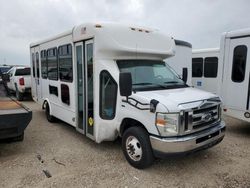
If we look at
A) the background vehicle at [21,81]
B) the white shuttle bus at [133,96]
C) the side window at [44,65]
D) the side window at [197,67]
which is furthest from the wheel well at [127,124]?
the background vehicle at [21,81]

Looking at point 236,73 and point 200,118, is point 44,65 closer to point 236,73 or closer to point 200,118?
point 200,118

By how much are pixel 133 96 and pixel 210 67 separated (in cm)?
754

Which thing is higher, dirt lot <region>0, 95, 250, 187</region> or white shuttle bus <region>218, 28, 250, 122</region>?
white shuttle bus <region>218, 28, 250, 122</region>

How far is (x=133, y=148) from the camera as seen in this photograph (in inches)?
171

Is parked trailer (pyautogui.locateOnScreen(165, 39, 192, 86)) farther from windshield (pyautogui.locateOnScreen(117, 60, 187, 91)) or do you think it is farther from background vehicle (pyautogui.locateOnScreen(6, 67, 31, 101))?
background vehicle (pyautogui.locateOnScreen(6, 67, 31, 101))

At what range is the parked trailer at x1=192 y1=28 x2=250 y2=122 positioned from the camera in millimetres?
6207

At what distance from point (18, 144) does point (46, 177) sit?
77.4 inches

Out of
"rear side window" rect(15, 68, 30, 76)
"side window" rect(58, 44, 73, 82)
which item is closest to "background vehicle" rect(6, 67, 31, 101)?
"rear side window" rect(15, 68, 30, 76)

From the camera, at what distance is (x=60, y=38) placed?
20.7 feet

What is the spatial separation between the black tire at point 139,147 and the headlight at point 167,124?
1.35 ft

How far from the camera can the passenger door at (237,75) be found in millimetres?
6207

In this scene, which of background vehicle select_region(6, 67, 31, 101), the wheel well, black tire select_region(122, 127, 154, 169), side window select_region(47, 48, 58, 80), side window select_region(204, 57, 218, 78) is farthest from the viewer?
background vehicle select_region(6, 67, 31, 101)

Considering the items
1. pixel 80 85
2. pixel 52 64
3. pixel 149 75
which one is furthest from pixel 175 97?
pixel 52 64

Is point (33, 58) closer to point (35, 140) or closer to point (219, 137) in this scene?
point (35, 140)
